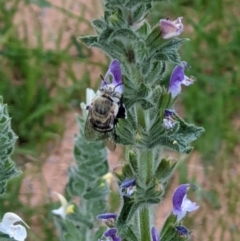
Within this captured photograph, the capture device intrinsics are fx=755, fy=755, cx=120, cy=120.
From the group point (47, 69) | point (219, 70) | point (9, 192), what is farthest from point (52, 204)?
point (219, 70)

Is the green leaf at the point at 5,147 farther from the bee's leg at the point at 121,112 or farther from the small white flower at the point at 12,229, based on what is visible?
the bee's leg at the point at 121,112

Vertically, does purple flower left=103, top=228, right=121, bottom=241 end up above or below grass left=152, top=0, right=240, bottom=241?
below

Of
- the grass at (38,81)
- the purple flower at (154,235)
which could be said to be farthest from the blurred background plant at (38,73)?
the purple flower at (154,235)

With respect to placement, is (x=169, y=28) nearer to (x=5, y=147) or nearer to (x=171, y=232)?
(x=5, y=147)

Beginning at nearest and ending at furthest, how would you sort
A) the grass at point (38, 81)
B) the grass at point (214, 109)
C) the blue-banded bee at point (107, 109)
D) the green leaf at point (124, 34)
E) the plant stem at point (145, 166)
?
the green leaf at point (124, 34)
the blue-banded bee at point (107, 109)
the plant stem at point (145, 166)
the grass at point (214, 109)
the grass at point (38, 81)

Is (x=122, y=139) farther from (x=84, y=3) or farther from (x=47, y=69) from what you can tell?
(x=84, y=3)

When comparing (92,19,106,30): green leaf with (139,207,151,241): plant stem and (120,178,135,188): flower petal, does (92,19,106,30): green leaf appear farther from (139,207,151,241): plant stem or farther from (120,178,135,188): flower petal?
(139,207,151,241): plant stem

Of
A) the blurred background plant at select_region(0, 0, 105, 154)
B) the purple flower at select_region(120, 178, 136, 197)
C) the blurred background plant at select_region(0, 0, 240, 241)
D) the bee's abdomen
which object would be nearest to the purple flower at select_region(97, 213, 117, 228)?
the purple flower at select_region(120, 178, 136, 197)
